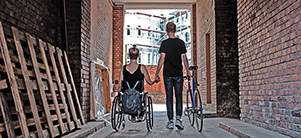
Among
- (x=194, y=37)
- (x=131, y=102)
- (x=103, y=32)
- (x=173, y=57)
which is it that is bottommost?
(x=131, y=102)

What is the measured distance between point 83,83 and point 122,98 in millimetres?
1639

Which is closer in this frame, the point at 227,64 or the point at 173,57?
the point at 173,57

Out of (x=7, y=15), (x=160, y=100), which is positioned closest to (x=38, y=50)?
(x=7, y=15)

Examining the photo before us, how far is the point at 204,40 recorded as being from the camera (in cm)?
1123

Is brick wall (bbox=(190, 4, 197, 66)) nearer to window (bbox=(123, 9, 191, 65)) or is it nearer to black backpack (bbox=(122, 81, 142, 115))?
black backpack (bbox=(122, 81, 142, 115))

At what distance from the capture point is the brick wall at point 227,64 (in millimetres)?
8633

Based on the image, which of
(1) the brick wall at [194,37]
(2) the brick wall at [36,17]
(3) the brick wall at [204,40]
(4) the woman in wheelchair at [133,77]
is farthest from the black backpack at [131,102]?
(1) the brick wall at [194,37]

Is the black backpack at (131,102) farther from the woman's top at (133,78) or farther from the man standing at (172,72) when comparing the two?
the man standing at (172,72)

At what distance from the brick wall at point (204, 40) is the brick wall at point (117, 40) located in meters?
3.50

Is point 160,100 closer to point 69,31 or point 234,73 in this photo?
point 234,73

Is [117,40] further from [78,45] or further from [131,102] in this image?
[131,102]

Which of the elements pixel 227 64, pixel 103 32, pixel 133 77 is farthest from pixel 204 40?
pixel 133 77

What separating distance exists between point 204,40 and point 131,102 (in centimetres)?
658

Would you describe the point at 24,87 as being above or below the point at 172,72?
below
